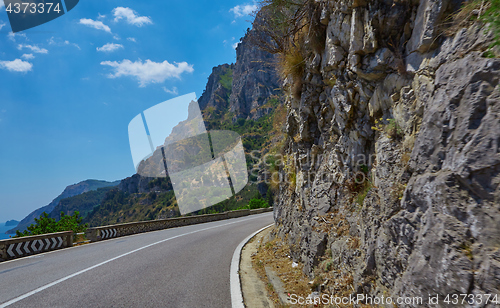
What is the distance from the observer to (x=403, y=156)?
3303mm

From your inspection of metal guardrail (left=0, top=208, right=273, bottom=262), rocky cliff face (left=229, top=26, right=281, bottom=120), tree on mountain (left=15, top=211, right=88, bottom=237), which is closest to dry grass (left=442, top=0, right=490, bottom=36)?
metal guardrail (left=0, top=208, right=273, bottom=262)

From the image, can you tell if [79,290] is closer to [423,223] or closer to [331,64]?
[423,223]

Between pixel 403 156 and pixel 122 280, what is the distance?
550 cm

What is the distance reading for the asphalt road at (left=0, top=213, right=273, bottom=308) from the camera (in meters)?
4.03

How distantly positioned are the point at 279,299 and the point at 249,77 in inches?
5679

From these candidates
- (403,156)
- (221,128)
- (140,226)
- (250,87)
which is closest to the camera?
(403,156)

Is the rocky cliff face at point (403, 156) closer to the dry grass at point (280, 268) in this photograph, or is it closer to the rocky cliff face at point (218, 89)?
the dry grass at point (280, 268)

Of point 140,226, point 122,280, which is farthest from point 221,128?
point 122,280

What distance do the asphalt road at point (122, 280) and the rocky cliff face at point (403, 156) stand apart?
2209 mm

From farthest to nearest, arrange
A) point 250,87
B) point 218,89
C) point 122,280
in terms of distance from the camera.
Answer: point 218,89, point 250,87, point 122,280

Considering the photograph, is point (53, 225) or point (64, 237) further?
point (53, 225)

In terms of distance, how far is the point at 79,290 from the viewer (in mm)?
4410

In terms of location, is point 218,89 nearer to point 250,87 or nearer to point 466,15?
point 250,87

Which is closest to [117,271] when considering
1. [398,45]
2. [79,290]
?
[79,290]
